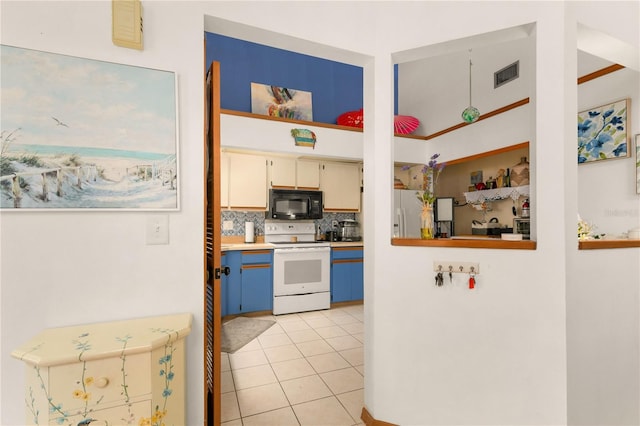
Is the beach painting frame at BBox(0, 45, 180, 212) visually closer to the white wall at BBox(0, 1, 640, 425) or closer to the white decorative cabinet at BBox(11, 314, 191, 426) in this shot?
the white wall at BBox(0, 1, 640, 425)

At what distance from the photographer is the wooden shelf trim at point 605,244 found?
61.6 inches

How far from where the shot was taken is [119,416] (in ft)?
3.77

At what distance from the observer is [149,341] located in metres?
1.19

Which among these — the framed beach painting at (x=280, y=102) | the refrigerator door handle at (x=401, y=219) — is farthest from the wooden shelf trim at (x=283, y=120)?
the refrigerator door handle at (x=401, y=219)

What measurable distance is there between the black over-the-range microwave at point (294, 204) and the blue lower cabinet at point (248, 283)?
0.59m

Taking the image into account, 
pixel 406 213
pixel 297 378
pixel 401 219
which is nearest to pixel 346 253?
pixel 401 219

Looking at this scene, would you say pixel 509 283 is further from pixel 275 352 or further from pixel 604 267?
pixel 275 352

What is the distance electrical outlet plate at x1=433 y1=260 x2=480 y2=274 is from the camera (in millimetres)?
1651

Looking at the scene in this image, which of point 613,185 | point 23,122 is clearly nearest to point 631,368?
point 613,185

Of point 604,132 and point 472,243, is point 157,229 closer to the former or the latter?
point 472,243

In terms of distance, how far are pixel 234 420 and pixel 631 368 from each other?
2.49m

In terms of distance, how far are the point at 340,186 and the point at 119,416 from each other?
3.84 metres

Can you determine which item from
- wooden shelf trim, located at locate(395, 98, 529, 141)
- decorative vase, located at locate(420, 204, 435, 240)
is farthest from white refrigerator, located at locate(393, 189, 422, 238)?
decorative vase, located at locate(420, 204, 435, 240)

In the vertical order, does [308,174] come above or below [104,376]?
above
